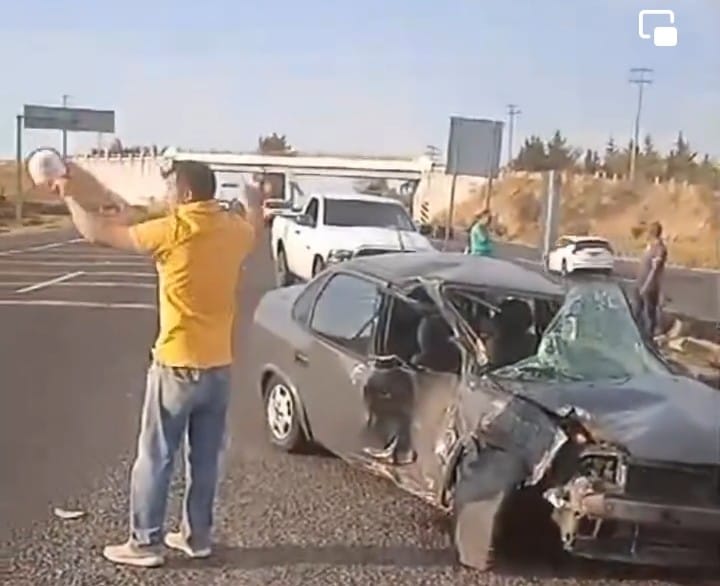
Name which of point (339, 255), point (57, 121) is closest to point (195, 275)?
point (57, 121)

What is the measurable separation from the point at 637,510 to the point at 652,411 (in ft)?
1.54

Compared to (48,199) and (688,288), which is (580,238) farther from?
(48,199)

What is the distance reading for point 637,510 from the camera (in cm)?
461

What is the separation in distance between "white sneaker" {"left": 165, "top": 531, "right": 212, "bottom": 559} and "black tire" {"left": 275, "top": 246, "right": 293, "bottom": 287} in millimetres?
1156

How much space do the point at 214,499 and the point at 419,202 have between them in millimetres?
1206

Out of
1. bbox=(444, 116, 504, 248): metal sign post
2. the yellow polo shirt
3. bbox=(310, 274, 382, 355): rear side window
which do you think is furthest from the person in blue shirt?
the yellow polo shirt

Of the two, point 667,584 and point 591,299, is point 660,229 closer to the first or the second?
point 591,299

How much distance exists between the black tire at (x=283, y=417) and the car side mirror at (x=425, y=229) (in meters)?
0.78

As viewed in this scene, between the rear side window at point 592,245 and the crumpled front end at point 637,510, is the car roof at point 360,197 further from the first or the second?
the crumpled front end at point 637,510

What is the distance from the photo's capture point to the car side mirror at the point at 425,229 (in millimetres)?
5535

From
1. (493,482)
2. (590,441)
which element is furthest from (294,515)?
(590,441)

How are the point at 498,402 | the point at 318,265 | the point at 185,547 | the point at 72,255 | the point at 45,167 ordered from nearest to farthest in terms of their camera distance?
the point at 45,167 → the point at 185,547 → the point at 498,402 → the point at 72,255 → the point at 318,265

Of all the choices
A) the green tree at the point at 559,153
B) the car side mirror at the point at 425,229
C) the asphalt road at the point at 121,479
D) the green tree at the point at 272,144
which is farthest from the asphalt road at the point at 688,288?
the green tree at the point at 272,144

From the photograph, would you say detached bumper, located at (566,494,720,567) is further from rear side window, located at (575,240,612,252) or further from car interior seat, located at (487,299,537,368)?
rear side window, located at (575,240,612,252)
